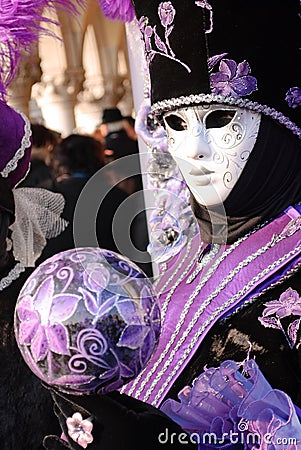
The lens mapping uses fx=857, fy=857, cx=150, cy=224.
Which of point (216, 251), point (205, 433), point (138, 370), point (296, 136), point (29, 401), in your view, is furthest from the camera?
point (29, 401)

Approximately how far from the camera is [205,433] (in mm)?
1247

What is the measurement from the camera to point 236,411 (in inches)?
48.4

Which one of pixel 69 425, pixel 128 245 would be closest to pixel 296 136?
pixel 128 245

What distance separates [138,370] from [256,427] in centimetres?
A: 21

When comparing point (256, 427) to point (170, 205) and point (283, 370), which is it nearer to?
point (283, 370)

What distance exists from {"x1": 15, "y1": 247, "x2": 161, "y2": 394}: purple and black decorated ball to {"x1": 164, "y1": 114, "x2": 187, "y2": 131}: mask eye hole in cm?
37

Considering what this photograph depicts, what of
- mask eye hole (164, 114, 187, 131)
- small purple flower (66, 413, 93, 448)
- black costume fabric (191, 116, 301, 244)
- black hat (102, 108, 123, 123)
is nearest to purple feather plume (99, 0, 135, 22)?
mask eye hole (164, 114, 187, 131)

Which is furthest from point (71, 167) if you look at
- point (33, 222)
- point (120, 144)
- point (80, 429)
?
point (80, 429)

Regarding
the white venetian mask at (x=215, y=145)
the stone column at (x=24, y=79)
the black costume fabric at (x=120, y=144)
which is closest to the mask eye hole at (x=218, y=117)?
the white venetian mask at (x=215, y=145)

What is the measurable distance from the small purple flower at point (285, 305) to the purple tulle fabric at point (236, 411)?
3.5 inches

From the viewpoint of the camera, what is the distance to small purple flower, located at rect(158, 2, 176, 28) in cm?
143

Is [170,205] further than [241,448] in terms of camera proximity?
Yes

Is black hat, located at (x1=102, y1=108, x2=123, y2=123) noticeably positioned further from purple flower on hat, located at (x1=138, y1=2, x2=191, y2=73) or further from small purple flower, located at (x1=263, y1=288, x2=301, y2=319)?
small purple flower, located at (x1=263, y1=288, x2=301, y2=319)

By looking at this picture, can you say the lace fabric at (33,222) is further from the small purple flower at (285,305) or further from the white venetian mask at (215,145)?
the small purple flower at (285,305)
